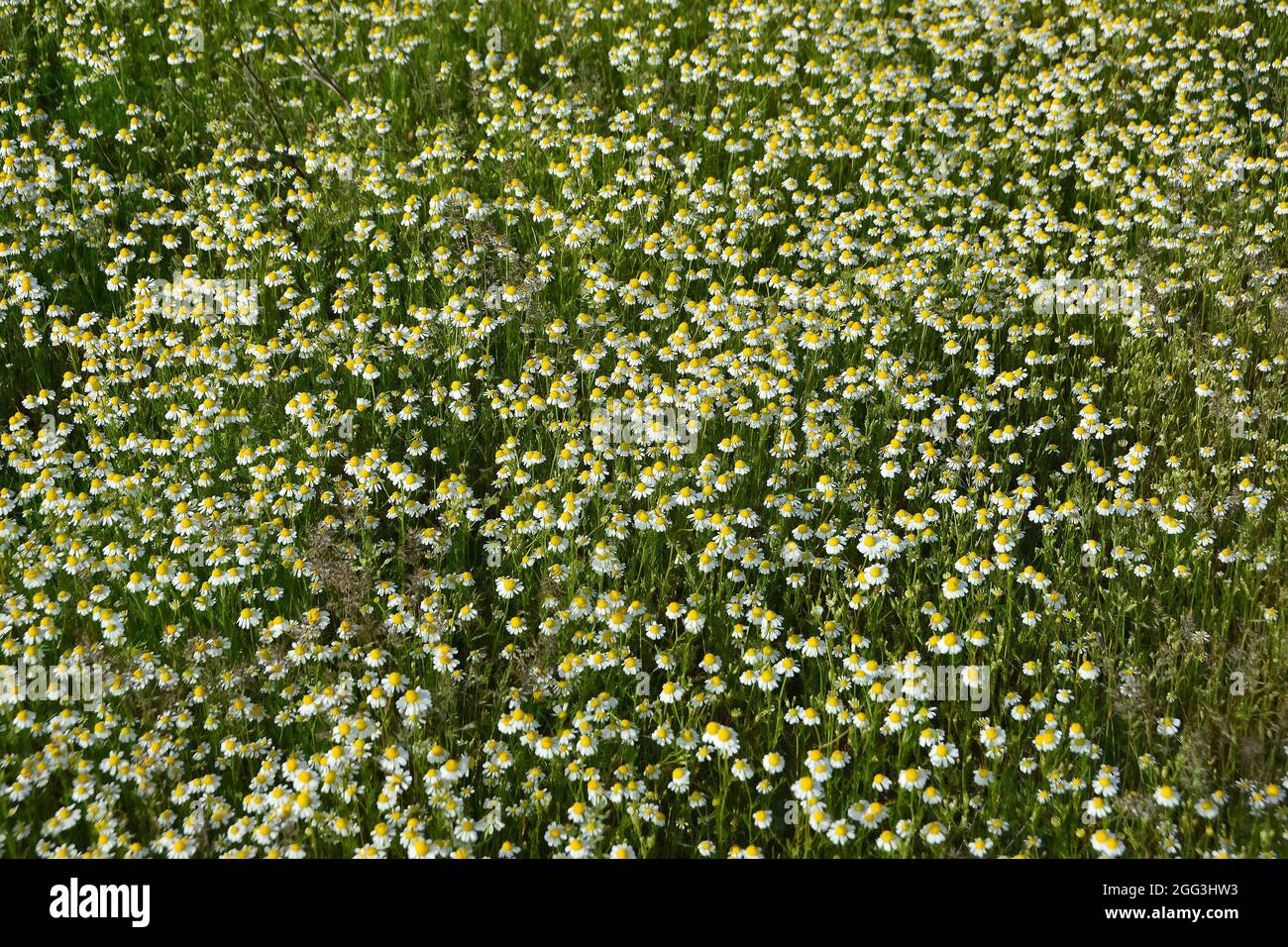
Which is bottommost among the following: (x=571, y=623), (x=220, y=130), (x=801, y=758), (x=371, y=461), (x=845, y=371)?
(x=801, y=758)

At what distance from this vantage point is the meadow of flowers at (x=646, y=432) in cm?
386

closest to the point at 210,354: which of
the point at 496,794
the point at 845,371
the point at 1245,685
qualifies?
the point at 496,794

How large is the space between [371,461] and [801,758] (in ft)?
7.58

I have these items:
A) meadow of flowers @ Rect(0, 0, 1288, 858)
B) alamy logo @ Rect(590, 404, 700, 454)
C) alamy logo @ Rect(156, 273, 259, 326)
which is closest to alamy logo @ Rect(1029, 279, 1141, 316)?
meadow of flowers @ Rect(0, 0, 1288, 858)

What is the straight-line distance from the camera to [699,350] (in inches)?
216
